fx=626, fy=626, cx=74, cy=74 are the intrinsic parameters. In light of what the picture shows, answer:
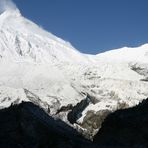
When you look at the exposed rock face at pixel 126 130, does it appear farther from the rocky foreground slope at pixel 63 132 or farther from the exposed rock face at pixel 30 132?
the exposed rock face at pixel 30 132

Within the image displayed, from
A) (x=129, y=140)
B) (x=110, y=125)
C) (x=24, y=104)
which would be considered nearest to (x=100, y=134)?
(x=110, y=125)

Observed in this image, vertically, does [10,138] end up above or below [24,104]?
below

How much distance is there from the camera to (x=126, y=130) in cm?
3634

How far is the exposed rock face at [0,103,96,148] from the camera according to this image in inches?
1388

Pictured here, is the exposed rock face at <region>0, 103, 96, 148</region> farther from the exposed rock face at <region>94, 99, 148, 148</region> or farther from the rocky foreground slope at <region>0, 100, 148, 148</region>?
the exposed rock face at <region>94, 99, 148, 148</region>

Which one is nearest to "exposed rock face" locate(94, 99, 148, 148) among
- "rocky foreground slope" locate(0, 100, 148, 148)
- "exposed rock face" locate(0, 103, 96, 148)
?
"rocky foreground slope" locate(0, 100, 148, 148)

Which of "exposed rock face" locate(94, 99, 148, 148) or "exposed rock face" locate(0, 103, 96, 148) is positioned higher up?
"exposed rock face" locate(94, 99, 148, 148)

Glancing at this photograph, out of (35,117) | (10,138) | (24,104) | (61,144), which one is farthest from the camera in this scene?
(24,104)

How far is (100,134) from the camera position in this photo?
128 feet

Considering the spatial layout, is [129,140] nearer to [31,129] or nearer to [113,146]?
[113,146]

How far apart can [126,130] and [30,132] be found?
19.0ft

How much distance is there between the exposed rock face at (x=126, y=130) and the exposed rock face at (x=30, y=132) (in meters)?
1.29

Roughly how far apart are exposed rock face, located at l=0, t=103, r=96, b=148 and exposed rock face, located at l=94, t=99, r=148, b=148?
129 cm

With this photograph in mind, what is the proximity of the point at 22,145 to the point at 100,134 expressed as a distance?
19.0ft
